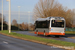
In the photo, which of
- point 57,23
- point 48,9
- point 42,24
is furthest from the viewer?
point 48,9

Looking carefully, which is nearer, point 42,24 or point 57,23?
point 57,23

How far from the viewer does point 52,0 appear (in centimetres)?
5075

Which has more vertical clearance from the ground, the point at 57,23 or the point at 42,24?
the point at 57,23

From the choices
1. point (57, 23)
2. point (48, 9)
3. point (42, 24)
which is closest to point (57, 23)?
point (57, 23)

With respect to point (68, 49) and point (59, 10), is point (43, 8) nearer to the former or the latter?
point (59, 10)

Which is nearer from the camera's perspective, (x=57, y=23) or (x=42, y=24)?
(x=57, y=23)

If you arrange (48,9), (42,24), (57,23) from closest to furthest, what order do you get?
(57,23)
(42,24)
(48,9)

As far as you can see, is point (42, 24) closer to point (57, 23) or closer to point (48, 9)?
point (57, 23)

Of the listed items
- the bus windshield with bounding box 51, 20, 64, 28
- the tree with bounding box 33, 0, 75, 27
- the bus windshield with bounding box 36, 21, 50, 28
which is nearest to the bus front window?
the bus windshield with bounding box 51, 20, 64, 28

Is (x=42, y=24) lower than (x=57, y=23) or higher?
lower

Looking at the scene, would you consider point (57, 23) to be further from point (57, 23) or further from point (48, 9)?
point (48, 9)

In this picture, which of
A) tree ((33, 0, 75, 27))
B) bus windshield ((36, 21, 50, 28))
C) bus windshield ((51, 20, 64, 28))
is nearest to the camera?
bus windshield ((51, 20, 64, 28))

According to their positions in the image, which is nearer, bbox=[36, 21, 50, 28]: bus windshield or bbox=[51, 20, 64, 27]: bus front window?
bbox=[51, 20, 64, 27]: bus front window

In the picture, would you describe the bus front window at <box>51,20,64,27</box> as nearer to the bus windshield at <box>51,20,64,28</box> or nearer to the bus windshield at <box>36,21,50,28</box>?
the bus windshield at <box>51,20,64,28</box>
